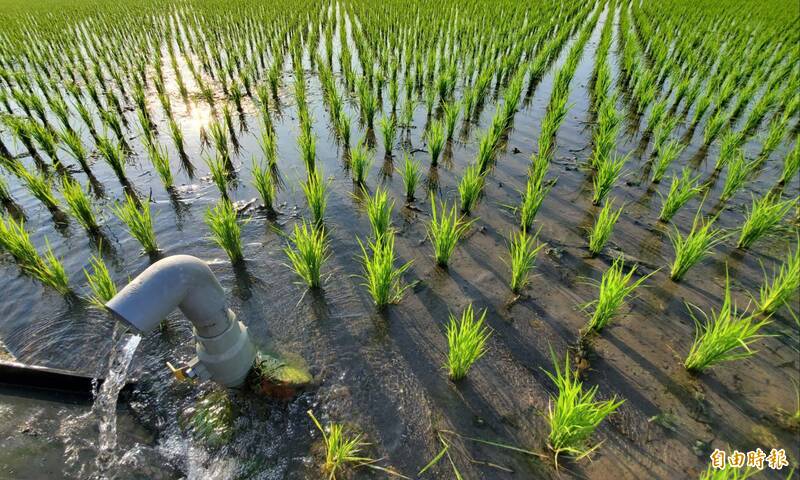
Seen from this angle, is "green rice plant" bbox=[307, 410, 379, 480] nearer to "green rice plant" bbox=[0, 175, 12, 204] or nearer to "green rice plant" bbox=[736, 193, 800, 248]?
"green rice plant" bbox=[736, 193, 800, 248]

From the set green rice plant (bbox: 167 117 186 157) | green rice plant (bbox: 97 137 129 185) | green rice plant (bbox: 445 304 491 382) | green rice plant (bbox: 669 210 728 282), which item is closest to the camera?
green rice plant (bbox: 445 304 491 382)

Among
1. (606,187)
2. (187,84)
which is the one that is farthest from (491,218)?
(187,84)

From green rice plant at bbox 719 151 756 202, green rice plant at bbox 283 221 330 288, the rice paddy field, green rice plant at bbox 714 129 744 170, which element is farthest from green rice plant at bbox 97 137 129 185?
green rice plant at bbox 714 129 744 170

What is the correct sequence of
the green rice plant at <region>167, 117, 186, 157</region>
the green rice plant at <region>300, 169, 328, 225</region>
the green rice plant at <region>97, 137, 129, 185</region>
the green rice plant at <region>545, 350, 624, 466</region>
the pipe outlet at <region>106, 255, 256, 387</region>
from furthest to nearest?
the green rice plant at <region>167, 117, 186, 157</region>
the green rice plant at <region>97, 137, 129, 185</region>
the green rice plant at <region>300, 169, 328, 225</region>
the green rice plant at <region>545, 350, 624, 466</region>
the pipe outlet at <region>106, 255, 256, 387</region>

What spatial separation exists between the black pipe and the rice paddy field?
0.05 metres

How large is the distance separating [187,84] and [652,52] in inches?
388

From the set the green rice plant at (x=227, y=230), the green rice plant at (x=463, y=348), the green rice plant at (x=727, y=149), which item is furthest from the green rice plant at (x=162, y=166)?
the green rice plant at (x=727, y=149)

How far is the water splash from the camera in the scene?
1952 millimetres

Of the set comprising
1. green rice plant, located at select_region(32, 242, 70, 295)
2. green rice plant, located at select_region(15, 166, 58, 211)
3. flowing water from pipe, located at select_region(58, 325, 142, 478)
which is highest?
green rice plant, located at select_region(15, 166, 58, 211)

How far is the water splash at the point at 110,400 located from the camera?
76.9 inches

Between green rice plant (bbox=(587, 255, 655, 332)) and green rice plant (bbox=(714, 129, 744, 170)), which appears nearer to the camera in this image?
green rice plant (bbox=(587, 255, 655, 332))

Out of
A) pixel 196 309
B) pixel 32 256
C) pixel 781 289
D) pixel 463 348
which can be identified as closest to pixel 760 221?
pixel 781 289

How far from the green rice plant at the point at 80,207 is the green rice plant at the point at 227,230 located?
1.20 metres

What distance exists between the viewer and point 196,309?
1.66 meters
